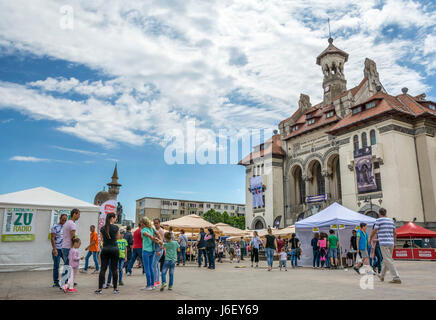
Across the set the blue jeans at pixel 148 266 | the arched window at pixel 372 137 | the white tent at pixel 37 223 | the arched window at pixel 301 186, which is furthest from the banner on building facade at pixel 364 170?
the blue jeans at pixel 148 266

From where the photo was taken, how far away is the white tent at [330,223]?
15617mm

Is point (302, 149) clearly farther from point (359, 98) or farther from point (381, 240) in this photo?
point (381, 240)

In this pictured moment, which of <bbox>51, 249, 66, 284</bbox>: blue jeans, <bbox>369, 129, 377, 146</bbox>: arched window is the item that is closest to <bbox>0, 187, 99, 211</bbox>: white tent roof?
<bbox>51, 249, 66, 284</bbox>: blue jeans

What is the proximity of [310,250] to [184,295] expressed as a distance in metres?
12.7

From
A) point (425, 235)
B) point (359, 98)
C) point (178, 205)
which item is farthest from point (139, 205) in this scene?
point (425, 235)

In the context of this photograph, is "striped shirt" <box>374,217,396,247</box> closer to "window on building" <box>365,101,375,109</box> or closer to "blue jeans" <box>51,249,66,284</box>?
"blue jeans" <box>51,249,66,284</box>

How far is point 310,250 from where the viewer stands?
1775 cm

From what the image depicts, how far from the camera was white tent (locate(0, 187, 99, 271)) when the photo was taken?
12.4 m

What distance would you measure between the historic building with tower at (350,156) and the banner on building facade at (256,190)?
56 cm

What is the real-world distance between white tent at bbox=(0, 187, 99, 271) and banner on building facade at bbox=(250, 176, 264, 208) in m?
29.9

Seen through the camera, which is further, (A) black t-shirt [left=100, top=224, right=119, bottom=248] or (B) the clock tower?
(B) the clock tower

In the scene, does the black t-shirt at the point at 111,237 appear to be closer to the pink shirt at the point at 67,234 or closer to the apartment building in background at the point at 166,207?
the pink shirt at the point at 67,234

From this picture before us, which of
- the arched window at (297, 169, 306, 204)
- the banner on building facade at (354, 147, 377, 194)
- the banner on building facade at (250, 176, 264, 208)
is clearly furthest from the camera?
the banner on building facade at (250, 176, 264, 208)

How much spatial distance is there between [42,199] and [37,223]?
100 centimetres
